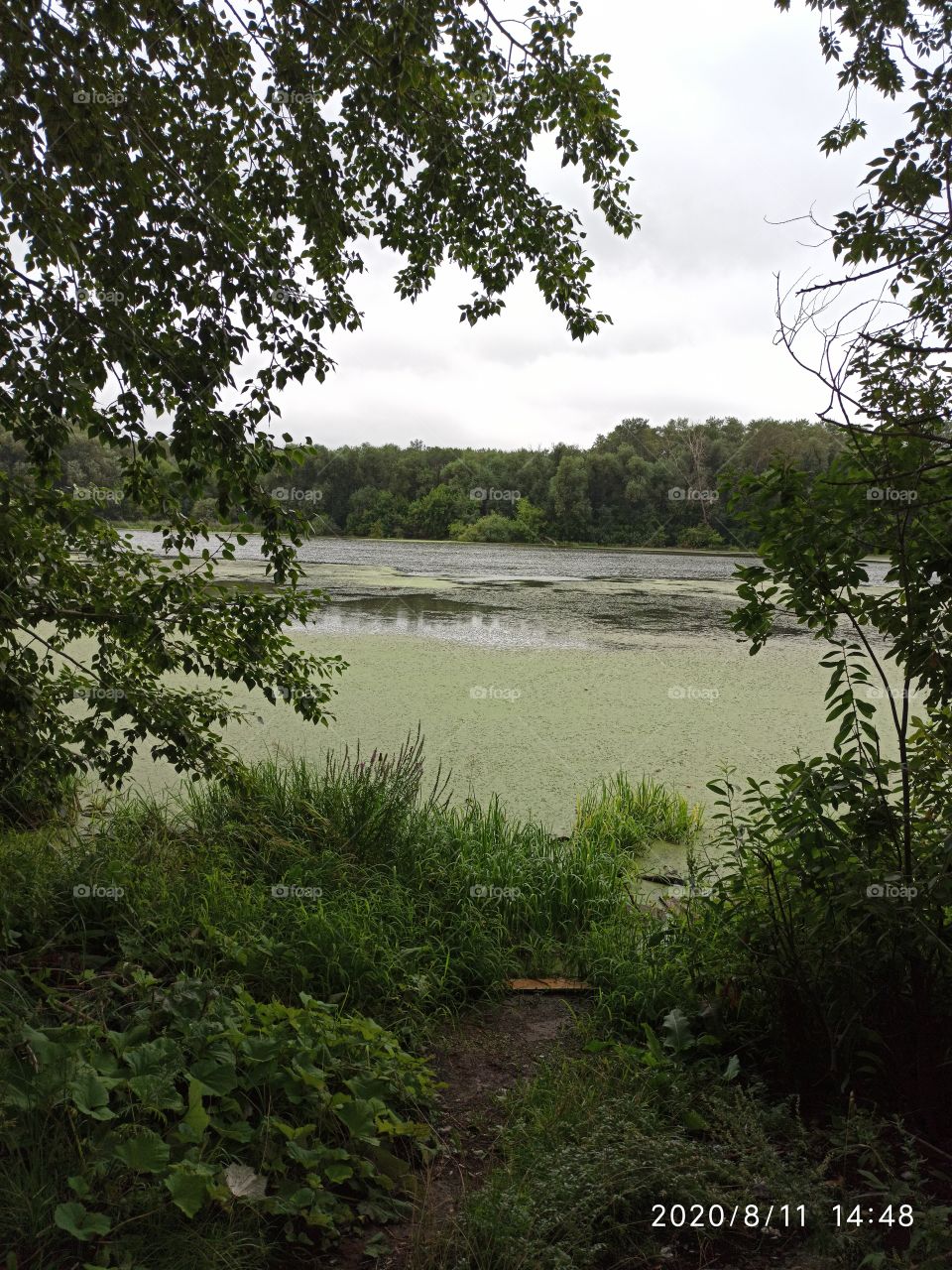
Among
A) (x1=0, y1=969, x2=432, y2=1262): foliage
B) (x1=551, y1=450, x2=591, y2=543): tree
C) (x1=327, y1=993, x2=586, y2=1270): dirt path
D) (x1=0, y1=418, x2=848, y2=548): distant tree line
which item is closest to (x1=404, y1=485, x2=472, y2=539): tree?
(x1=0, y1=418, x2=848, y2=548): distant tree line

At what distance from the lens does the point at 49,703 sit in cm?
297

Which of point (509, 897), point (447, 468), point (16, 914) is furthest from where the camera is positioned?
point (447, 468)

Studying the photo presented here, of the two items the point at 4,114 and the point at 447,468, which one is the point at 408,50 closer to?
the point at 4,114

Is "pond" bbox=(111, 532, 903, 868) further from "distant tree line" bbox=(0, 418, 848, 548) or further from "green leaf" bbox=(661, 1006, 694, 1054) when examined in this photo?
"distant tree line" bbox=(0, 418, 848, 548)

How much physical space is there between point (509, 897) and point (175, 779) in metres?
2.33

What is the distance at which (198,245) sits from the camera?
221 cm

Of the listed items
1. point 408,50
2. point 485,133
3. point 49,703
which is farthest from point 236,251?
point 49,703

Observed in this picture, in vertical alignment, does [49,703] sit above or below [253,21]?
below

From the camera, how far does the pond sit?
5012 millimetres

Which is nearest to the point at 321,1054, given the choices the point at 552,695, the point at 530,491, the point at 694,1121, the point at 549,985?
the point at 694,1121

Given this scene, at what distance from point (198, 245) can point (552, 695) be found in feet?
16.2

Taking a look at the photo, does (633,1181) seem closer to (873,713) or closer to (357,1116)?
(357,1116)

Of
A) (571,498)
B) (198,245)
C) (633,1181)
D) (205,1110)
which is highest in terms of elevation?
(571,498)

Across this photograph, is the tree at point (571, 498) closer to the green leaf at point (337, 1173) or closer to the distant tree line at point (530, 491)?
the distant tree line at point (530, 491)
